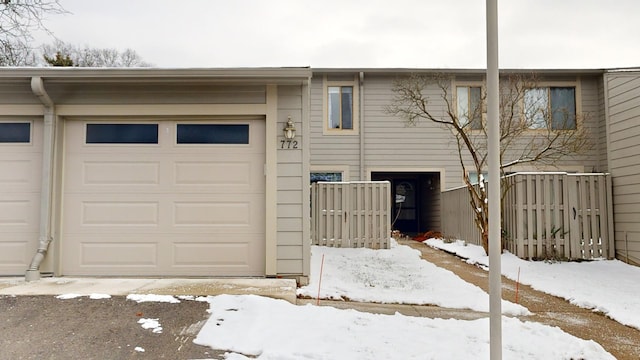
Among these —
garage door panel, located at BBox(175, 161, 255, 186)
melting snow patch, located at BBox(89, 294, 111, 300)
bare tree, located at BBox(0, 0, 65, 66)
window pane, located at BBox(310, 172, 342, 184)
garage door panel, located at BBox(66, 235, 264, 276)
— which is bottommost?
melting snow patch, located at BBox(89, 294, 111, 300)

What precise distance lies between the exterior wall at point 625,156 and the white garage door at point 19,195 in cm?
855

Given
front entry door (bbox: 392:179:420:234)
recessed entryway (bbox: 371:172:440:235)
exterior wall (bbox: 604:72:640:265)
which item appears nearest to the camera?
exterior wall (bbox: 604:72:640:265)

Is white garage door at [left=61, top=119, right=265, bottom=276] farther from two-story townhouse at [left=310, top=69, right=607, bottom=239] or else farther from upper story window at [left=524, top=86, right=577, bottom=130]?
upper story window at [left=524, top=86, right=577, bottom=130]

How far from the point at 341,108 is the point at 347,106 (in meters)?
0.17

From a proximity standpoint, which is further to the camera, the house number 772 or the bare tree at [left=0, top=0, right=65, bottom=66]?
the bare tree at [left=0, top=0, right=65, bottom=66]

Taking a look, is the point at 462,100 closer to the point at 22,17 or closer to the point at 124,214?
the point at 124,214

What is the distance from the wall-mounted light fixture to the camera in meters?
5.73

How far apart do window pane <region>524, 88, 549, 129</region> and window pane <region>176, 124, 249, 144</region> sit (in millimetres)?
8541

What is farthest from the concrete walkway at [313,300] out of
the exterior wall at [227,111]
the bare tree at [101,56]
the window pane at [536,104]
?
the bare tree at [101,56]

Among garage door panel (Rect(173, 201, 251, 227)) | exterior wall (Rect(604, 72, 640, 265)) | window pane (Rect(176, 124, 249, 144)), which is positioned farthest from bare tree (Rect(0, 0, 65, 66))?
exterior wall (Rect(604, 72, 640, 265))

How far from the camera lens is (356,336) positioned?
3848 mm

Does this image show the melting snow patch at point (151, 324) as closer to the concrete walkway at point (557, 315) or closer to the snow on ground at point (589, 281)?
the concrete walkway at point (557, 315)

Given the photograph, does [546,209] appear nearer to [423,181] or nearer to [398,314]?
[398,314]

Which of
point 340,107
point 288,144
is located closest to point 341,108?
point 340,107
